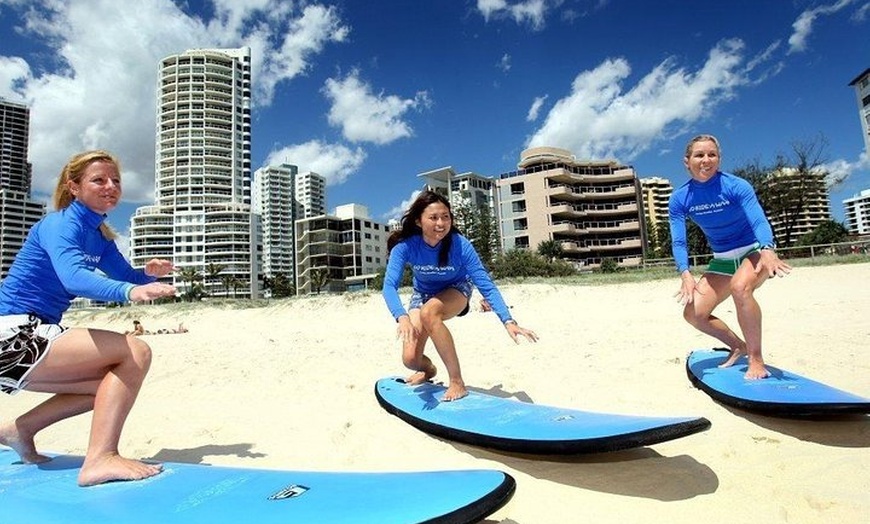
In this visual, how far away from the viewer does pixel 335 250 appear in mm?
101250

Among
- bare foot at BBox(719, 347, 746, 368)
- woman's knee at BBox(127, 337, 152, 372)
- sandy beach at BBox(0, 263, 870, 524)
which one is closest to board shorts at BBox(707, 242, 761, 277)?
bare foot at BBox(719, 347, 746, 368)

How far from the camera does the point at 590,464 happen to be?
10.2ft

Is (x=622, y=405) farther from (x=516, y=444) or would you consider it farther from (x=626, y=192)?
(x=626, y=192)

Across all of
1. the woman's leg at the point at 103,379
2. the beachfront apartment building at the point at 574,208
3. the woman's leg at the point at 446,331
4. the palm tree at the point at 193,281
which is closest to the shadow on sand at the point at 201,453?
the woman's leg at the point at 103,379

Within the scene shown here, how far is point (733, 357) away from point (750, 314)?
0.77 m

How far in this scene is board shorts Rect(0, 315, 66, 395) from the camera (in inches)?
106

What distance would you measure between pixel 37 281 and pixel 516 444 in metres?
3.06

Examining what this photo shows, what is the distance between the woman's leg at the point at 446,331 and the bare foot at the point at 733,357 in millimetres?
2553

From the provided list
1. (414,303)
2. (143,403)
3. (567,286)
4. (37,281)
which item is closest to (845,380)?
(414,303)

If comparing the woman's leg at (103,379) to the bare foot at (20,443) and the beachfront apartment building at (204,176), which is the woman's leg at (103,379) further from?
the beachfront apartment building at (204,176)

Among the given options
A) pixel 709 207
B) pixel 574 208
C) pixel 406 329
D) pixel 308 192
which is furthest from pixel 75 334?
pixel 308 192

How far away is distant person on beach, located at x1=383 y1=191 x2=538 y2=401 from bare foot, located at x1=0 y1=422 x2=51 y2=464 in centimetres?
260

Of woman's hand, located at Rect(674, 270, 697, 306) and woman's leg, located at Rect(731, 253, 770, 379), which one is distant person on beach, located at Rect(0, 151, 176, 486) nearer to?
woman's hand, located at Rect(674, 270, 697, 306)

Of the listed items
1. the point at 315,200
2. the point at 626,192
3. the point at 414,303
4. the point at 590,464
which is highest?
the point at 315,200
